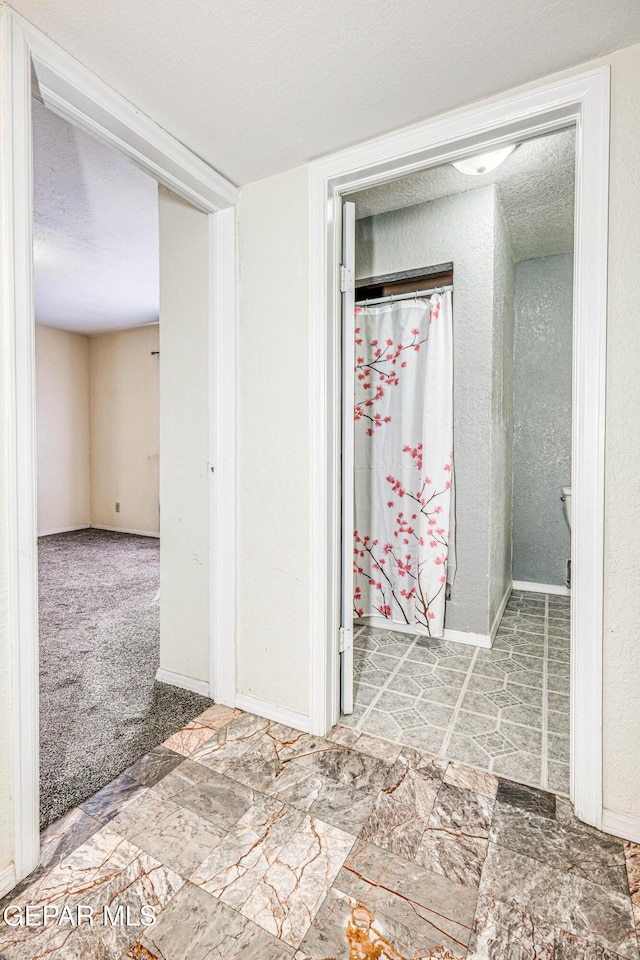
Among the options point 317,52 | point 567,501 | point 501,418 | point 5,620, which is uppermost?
point 317,52

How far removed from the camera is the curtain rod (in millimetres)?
2757

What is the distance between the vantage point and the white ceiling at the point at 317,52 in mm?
1216

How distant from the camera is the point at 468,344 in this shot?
2.73 metres

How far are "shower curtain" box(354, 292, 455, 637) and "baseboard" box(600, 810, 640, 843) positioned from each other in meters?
1.39

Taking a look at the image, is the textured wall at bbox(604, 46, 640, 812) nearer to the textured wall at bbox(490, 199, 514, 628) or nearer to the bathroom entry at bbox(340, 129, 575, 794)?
the bathroom entry at bbox(340, 129, 575, 794)

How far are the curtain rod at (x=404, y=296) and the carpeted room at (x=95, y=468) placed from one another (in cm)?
140

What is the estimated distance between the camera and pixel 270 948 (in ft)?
3.61

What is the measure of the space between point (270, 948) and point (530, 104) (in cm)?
237

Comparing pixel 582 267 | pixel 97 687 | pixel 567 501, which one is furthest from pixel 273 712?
pixel 567 501

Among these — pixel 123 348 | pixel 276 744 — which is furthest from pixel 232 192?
pixel 123 348

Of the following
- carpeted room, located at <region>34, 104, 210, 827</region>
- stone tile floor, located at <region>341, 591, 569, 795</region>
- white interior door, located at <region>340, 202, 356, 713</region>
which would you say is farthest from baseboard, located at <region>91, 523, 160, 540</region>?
white interior door, located at <region>340, 202, 356, 713</region>

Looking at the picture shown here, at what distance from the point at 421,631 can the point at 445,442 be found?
1.13 metres

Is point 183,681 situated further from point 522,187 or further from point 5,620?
point 522,187

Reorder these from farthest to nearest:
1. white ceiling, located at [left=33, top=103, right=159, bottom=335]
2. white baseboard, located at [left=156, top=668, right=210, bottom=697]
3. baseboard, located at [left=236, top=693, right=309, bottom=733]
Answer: white ceiling, located at [left=33, top=103, right=159, bottom=335] < white baseboard, located at [left=156, top=668, right=210, bottom=697] < baseboard, located at [left=236, top=693, right=309, bottom=733]
